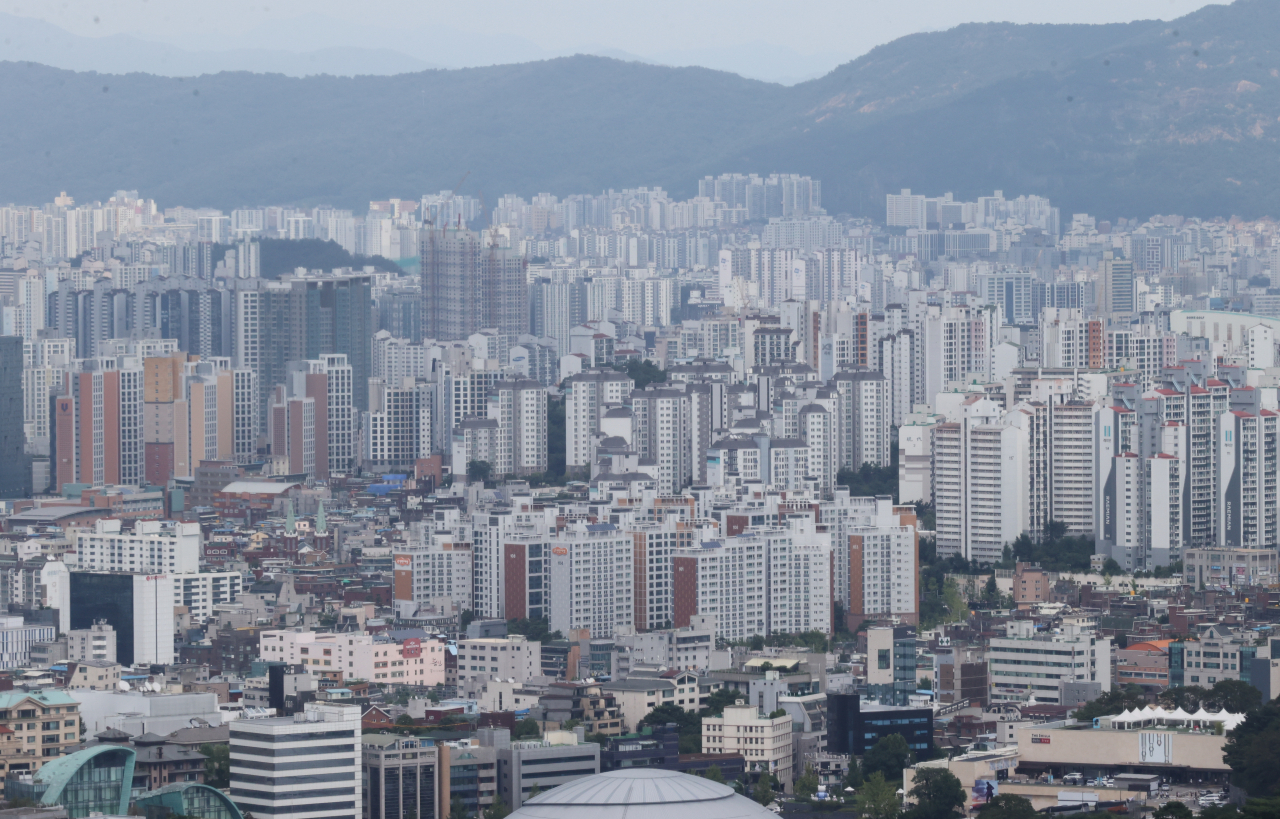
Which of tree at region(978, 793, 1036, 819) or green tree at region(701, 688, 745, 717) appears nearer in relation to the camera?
tree at region(978, 793, 1036, 819)

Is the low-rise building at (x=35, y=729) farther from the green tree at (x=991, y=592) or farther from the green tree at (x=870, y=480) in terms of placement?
the green tree at (x=870, y=480)

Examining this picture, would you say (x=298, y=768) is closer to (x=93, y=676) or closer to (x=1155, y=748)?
(x=1155, y=748)

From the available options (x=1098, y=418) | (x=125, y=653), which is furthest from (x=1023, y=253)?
(x=125, y=653)

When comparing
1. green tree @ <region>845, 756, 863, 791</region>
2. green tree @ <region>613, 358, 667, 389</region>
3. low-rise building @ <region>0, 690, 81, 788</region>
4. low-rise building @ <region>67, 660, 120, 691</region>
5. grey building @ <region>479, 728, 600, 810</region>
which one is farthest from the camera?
green tree @ <region>613, 358, 667, 389</region>

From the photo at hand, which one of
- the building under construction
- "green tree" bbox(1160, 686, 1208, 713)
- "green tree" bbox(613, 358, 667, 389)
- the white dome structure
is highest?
the building under construction

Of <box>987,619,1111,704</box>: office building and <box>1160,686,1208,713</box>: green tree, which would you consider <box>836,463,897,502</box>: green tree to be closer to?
<box>987,619,1111,704</box>: office building

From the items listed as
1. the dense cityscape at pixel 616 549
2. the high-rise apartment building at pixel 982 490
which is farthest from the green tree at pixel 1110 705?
the high-rise apartment building at pixel 982 490

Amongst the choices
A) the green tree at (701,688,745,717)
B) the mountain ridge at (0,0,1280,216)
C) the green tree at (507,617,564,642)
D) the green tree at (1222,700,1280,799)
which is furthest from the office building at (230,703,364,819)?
the mountain ridge at (0,0,1280,216)
